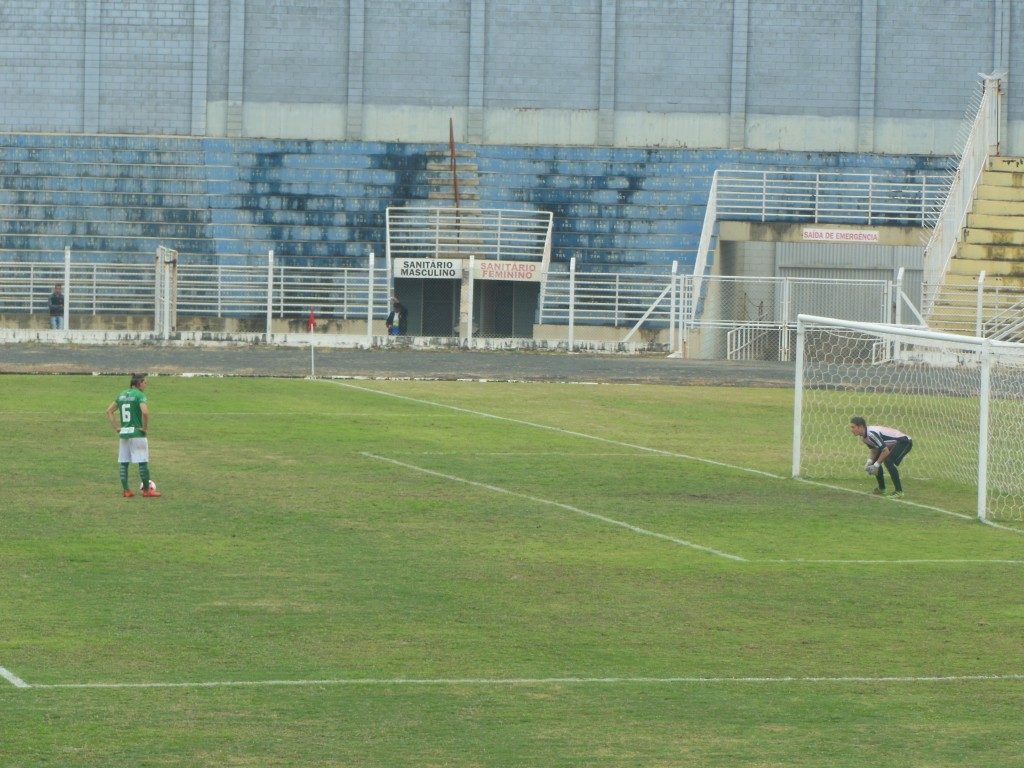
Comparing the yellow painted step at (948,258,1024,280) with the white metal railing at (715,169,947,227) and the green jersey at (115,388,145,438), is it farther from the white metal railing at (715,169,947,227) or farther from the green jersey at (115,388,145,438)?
the green jersey at (115,388,145,438)

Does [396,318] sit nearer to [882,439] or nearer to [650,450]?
[650,450]

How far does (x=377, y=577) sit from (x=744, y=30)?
3983 cm

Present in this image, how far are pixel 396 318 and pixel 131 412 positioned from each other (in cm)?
2359

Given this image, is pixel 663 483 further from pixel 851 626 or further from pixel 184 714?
pixel 184 714

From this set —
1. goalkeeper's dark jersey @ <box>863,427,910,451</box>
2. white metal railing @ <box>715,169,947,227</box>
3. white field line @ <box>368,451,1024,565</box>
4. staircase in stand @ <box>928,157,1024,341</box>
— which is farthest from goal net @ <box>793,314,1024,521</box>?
white metal railing @ <box>715,169,947,227</box>

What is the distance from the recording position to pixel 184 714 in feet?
34.2

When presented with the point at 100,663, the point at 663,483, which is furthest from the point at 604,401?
the point at 100,663

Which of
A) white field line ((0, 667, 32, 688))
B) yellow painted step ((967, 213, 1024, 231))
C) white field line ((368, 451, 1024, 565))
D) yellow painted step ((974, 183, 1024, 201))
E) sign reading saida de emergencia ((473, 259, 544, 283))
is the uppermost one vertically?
yellow painted step ((974, 183, 1024, 201))

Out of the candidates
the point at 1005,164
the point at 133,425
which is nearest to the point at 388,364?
the point at 133,425

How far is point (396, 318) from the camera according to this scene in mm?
42250

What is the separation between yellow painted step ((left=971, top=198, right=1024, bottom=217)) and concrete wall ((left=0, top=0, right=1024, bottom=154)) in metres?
8.24

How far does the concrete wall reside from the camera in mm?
51406

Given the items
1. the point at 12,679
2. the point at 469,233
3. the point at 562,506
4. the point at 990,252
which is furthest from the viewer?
the point at 469,233

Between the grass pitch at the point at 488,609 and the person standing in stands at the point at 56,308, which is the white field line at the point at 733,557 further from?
the person standing in stands at the point at 56,308
